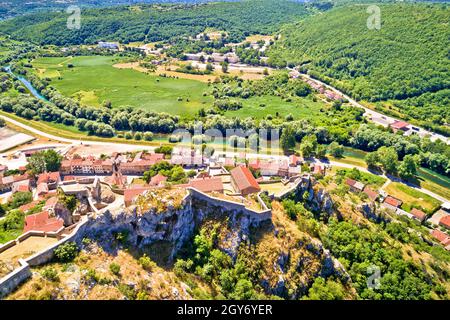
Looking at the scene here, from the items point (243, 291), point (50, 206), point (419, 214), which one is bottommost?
point (419, 214)

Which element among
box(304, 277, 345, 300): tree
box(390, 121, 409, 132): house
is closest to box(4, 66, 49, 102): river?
box(390, 121, 409, 132): house

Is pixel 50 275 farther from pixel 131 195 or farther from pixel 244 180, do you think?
pixel 244 180

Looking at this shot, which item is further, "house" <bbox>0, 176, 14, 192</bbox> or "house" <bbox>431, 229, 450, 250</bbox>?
"house" <bbox>0, 176, 14, 192</bbox>

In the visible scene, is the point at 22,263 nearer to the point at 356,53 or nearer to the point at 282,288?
the point at 282,288

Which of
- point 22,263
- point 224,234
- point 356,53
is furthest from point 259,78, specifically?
point 22,263

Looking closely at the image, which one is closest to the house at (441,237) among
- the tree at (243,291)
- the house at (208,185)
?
the house at (208,185)

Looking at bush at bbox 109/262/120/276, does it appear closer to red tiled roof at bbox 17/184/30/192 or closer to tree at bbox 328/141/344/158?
red tiled roof at bbox 17/184/30/192

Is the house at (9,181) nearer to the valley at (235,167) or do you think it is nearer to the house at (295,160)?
the valley at (235,167)

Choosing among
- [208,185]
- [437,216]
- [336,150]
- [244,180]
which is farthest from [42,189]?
[437,216]
